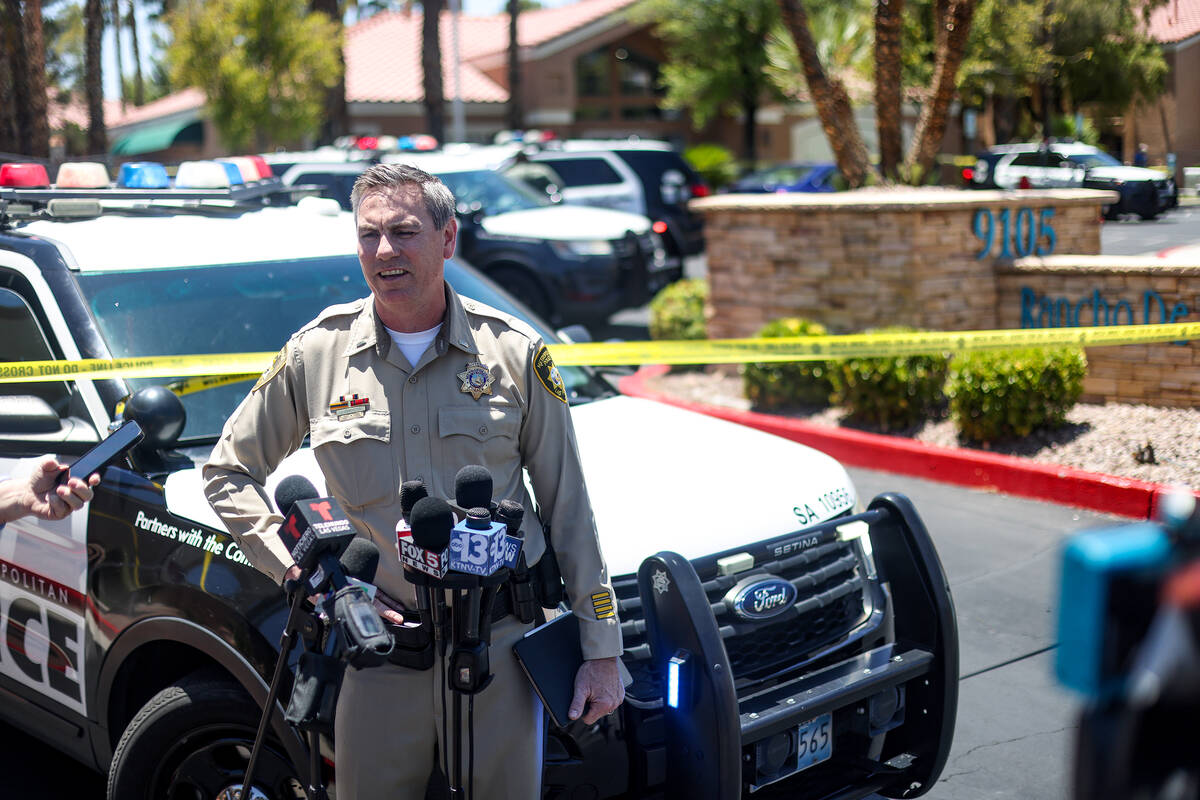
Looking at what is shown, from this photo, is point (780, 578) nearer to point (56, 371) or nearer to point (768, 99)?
point (56, 371)

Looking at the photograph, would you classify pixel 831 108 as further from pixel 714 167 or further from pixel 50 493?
pixel 714 167

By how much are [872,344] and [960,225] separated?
2890 mm

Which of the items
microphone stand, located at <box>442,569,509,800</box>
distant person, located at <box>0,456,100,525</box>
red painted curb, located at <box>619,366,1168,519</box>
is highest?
distant person, located at <box>0,456,100,525</box>

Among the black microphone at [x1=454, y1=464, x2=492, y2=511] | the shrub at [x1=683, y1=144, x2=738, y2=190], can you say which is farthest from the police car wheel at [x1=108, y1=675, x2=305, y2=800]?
the shrub at [x1=683, y1=144, x2=738, y2=190]

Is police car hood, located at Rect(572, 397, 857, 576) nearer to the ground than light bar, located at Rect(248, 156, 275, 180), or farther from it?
nearer to the ground

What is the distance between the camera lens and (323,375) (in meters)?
2.68

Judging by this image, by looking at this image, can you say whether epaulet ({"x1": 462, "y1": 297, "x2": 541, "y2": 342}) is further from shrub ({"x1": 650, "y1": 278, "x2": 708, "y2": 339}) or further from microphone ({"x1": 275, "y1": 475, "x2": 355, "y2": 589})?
shrub ({"x1": 650, "y1": 278, "x2": 708, "y2": 339})

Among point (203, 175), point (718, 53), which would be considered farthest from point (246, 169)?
point (718, 53)

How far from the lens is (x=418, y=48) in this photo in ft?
120

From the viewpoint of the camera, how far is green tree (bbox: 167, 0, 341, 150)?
72.4ft

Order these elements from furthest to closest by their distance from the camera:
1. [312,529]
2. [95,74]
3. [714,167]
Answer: [714,167], [95,74], [312,529]

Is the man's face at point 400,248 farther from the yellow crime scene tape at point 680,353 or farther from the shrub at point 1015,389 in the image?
the shrub at point 1015,389

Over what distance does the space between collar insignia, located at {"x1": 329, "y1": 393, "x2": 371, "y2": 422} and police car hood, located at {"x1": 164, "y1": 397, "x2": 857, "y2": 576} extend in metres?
0.55

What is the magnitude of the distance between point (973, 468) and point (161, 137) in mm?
32197
